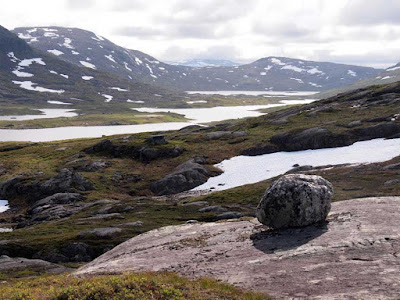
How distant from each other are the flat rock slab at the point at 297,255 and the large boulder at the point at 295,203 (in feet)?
2.23

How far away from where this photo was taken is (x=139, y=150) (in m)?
108

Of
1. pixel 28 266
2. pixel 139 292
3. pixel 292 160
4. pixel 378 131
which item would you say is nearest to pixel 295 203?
pixel 139 292

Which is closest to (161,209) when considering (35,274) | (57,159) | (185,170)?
(185,170)

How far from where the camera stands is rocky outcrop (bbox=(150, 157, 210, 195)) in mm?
82062

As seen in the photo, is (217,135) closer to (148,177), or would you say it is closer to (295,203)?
(148,177)

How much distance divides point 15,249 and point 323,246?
42525 mm

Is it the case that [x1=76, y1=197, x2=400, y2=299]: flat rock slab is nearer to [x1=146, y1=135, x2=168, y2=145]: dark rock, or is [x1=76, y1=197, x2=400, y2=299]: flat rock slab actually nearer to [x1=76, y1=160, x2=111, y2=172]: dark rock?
[x1=76, y1=160, x2=111, y2=172]: dark rock

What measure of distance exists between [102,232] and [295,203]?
34110mm

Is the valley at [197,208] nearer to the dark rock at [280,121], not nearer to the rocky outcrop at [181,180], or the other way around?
the rocky outcrop at [181,180]

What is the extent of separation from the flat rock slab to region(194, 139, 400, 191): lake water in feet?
158

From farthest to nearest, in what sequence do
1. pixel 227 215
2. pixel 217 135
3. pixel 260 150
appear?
1. pixel 217 135
2. pixel 260 150
3. pixel 227 215

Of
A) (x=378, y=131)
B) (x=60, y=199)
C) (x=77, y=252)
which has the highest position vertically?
(x=378, y=131)

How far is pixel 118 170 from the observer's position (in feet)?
318

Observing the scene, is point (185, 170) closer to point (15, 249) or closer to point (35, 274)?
point (15, 249)
